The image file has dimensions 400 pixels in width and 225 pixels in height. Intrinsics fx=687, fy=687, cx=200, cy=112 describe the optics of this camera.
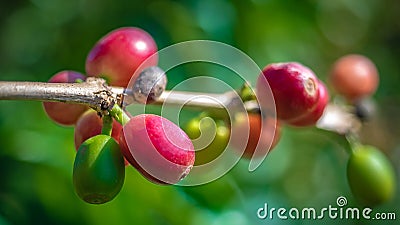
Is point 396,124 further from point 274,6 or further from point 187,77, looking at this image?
point 187,77

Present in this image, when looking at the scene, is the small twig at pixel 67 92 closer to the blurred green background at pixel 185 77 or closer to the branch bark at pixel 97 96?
the branch bark at pixel 97 96

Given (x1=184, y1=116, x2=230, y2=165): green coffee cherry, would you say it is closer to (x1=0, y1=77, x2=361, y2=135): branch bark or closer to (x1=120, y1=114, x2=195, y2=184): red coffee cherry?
(x1=0, y1=77, x2=361, y2=135): branch bark

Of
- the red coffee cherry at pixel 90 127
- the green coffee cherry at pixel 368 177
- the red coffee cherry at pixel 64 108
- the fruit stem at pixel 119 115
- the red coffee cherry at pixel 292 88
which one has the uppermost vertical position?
the green coffee cherry at pixel 368 177

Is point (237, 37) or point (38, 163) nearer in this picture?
point (38, 163)

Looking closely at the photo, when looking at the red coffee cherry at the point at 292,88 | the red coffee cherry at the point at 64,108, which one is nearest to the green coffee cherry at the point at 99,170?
the red coffee cherry at the point at 64,108

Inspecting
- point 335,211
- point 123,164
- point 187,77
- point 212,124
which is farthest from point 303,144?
point 123,164

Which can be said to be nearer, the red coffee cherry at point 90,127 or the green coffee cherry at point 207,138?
the red coffee cherry at point 90,127
